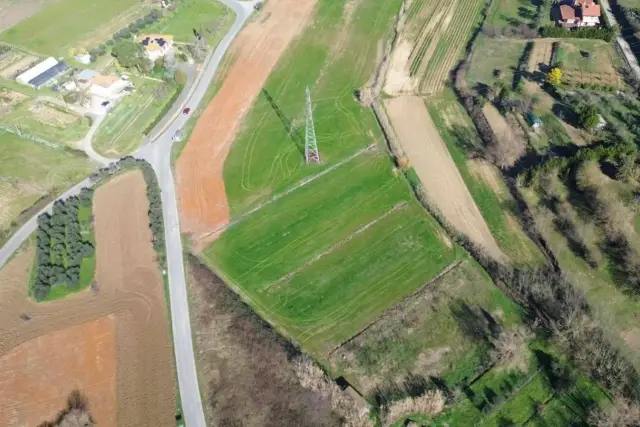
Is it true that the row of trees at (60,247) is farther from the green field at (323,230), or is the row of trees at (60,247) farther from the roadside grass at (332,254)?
the green field at (323,230)

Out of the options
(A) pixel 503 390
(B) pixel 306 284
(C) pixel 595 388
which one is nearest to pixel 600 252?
(C) pixel 595 388

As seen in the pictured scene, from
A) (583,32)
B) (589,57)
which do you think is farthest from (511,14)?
(589,57)

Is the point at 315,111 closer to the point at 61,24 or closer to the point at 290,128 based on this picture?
the point at 290,128

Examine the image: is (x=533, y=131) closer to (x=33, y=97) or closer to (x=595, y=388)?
(x=595, y=388)

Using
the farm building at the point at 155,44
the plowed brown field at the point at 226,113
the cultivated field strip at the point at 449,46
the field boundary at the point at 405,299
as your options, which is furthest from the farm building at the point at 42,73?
the field boundary at the point at 405,299

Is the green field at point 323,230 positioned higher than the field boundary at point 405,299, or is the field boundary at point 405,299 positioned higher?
the green field at point 323,230

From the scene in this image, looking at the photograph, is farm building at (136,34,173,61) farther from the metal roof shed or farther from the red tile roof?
the red tile roof
